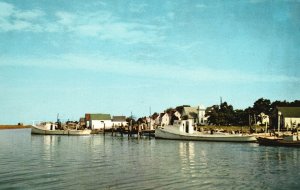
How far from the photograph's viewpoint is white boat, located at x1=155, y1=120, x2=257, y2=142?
7788cm

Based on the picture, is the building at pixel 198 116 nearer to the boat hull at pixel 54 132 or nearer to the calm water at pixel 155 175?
the boat hull at pixel 54 132

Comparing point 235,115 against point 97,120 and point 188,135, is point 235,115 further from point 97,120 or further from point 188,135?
point 97,120

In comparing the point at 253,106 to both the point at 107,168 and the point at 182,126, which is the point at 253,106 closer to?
the point at 182,126

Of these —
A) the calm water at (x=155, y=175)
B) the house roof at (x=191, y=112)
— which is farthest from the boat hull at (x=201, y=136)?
the house roof at (x=191, y=112)

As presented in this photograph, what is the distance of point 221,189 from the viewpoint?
25703mm

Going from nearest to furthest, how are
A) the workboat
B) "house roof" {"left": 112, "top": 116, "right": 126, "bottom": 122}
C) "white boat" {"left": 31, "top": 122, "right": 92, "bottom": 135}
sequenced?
the workboat < "white boat" {"left": 31, "top": 122, "right": 92, "bottom": 135} < "house roof" {"left": 112, "top": 116, "right": 126, "bottom": 122}

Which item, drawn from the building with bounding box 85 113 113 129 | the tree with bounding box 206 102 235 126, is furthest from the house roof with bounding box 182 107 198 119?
the building with bounding box 85 113 113 129

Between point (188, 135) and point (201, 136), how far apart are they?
3847mm

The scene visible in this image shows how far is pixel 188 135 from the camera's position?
279 ft

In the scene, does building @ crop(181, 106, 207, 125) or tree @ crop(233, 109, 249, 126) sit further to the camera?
building @ crop(181, 106, 207, 125)

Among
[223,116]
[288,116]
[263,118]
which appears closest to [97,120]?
[223,116]

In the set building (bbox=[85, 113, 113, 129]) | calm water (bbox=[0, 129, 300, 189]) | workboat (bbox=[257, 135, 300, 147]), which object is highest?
building (bbox=[85, 113, 113, 129])

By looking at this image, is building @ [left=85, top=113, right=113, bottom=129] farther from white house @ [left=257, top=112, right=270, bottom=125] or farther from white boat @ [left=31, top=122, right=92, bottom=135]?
white house @ [left=257, top=112, right=270, bottom=125]

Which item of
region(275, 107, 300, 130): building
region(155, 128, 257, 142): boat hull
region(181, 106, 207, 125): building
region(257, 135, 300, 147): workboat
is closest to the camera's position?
region(257, 135, 300, 147): workboat
